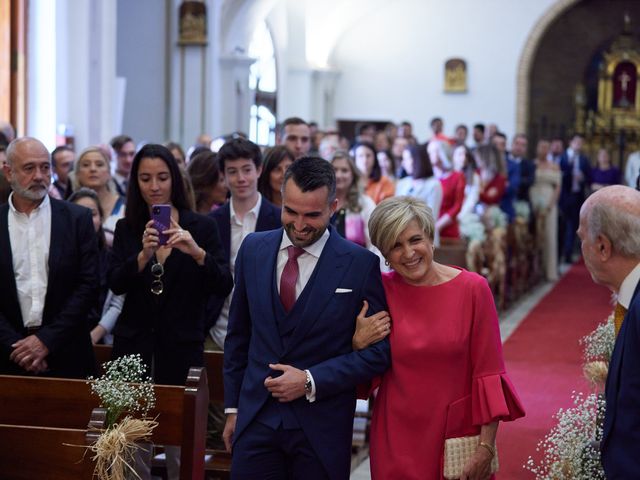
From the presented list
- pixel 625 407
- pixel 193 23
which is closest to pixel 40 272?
pixel 625 407

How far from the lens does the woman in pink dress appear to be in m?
3.53

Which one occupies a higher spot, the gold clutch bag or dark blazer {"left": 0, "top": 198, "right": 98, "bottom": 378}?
dark blazer {"left": 0, "top": 198, "right": 98, "bottom": 378}

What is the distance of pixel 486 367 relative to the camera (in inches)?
140

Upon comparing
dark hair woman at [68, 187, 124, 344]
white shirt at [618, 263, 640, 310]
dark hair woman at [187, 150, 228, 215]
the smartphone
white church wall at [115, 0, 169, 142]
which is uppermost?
white church wall at [115, 0, 169, 142]

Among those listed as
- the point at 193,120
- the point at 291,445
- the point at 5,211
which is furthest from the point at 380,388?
the point at 193,120

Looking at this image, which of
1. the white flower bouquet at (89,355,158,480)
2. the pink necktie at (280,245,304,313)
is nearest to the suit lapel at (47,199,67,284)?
the white flower bouquet at (89,355,158,480)

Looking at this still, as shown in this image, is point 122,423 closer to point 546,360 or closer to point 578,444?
point 578,444

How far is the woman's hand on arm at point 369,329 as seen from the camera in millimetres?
3467

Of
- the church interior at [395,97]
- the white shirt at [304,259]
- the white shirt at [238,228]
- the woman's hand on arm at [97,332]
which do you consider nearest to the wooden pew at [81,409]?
the church interior at [395,97]

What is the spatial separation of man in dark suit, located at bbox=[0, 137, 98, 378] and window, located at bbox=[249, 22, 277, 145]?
15.1 meters

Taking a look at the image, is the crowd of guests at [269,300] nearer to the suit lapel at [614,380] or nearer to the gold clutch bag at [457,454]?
the gold clutch bag at [457,454]

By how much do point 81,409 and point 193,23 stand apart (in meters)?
11.1

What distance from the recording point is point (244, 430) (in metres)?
3.49

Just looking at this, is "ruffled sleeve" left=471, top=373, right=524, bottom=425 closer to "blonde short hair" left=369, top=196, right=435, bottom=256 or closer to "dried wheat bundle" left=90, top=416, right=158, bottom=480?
"blonde short hair" left=369, top=196, right=435, bottom=256
